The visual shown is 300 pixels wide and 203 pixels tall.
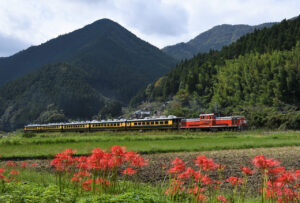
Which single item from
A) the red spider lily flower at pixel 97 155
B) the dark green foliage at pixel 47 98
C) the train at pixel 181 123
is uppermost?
the dark green foliage at pixel 47 98

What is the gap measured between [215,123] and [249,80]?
3661 cm

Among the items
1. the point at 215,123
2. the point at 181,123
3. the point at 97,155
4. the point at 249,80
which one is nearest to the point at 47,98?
the point at 249,80

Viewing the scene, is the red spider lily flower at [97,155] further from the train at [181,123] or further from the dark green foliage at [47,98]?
the dark green foliage at [47,98]

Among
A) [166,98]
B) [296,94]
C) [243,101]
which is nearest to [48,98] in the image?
[166,98]

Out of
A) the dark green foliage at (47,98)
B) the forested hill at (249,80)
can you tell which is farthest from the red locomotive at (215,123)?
the dark green foliage at (47,98)

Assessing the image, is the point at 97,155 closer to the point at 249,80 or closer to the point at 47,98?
the point at 249,80

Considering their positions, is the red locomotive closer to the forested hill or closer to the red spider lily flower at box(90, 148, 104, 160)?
the forested hill

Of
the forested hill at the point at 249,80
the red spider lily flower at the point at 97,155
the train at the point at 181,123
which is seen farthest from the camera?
the forested hill at the point at 249,80

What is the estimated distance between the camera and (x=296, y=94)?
210 feet

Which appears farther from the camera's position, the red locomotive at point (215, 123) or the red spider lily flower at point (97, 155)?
the red locomotive at point (215, 123)

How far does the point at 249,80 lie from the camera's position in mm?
71938

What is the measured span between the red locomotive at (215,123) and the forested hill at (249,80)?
41.3 feet

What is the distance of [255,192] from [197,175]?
4.15 meters

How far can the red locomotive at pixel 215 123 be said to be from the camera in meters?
39.3
